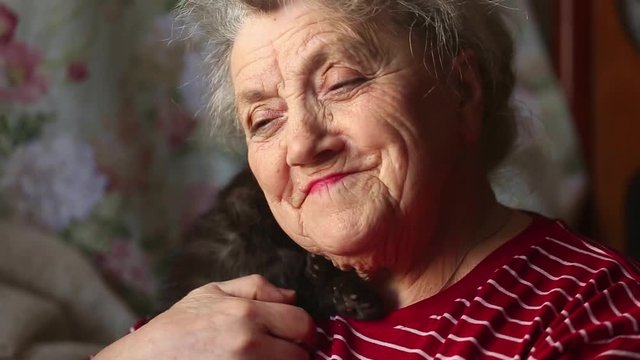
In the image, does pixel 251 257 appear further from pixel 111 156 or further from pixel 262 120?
pixel 111 156

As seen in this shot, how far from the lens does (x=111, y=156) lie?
196 centimetres

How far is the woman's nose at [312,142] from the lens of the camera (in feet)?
3.97

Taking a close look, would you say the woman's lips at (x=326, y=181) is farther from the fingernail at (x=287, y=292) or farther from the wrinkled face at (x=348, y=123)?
the fingernail at (x=287, y=292)

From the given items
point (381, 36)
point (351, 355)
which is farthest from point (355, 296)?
point (381, 36)

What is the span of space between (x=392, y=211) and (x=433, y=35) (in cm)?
24

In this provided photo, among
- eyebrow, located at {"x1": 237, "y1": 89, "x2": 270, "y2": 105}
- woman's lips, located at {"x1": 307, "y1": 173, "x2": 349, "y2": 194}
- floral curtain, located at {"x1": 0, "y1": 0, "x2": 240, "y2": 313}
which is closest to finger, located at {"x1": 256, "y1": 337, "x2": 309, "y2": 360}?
woman's lips, located at {"x1": 307, "y1": 173, "x2": 349, "y2": 194}

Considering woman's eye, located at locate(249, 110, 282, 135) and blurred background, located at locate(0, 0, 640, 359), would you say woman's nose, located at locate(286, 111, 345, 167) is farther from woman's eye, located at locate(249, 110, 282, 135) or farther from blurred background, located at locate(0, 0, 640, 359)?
blurred background, located at locate(0, 0, 640, 359)

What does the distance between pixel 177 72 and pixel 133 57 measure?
9 centimetres

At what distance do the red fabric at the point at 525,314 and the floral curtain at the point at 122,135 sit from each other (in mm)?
540

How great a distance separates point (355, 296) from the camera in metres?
1.36

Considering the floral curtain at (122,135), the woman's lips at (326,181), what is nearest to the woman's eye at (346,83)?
the woman's lips at (326,181)

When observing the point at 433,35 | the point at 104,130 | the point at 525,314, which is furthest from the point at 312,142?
the point at 104,130

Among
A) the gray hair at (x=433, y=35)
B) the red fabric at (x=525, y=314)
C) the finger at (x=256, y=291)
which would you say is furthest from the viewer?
the finger at (x=256, y=291)

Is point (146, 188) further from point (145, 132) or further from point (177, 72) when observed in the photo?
point (177, 72)
